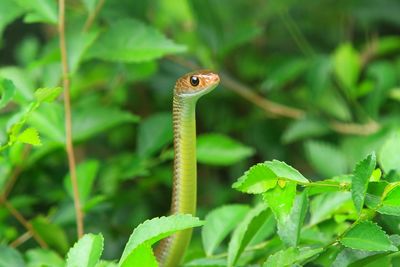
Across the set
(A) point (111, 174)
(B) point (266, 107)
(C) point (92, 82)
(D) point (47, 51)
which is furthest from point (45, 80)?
(B) point (266, 107)

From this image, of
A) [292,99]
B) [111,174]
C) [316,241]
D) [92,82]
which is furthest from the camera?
[292,99]

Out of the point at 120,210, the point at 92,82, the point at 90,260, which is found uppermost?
the point at 92,82

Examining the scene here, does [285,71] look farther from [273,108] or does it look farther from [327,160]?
[327,160]

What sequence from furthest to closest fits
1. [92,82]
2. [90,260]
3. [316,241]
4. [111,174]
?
[92,82], [111,174], [316,241], [90,260]

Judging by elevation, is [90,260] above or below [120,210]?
above

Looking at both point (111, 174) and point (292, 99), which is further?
point (292, 99)

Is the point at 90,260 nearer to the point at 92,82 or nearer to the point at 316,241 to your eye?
the point at 316,241
